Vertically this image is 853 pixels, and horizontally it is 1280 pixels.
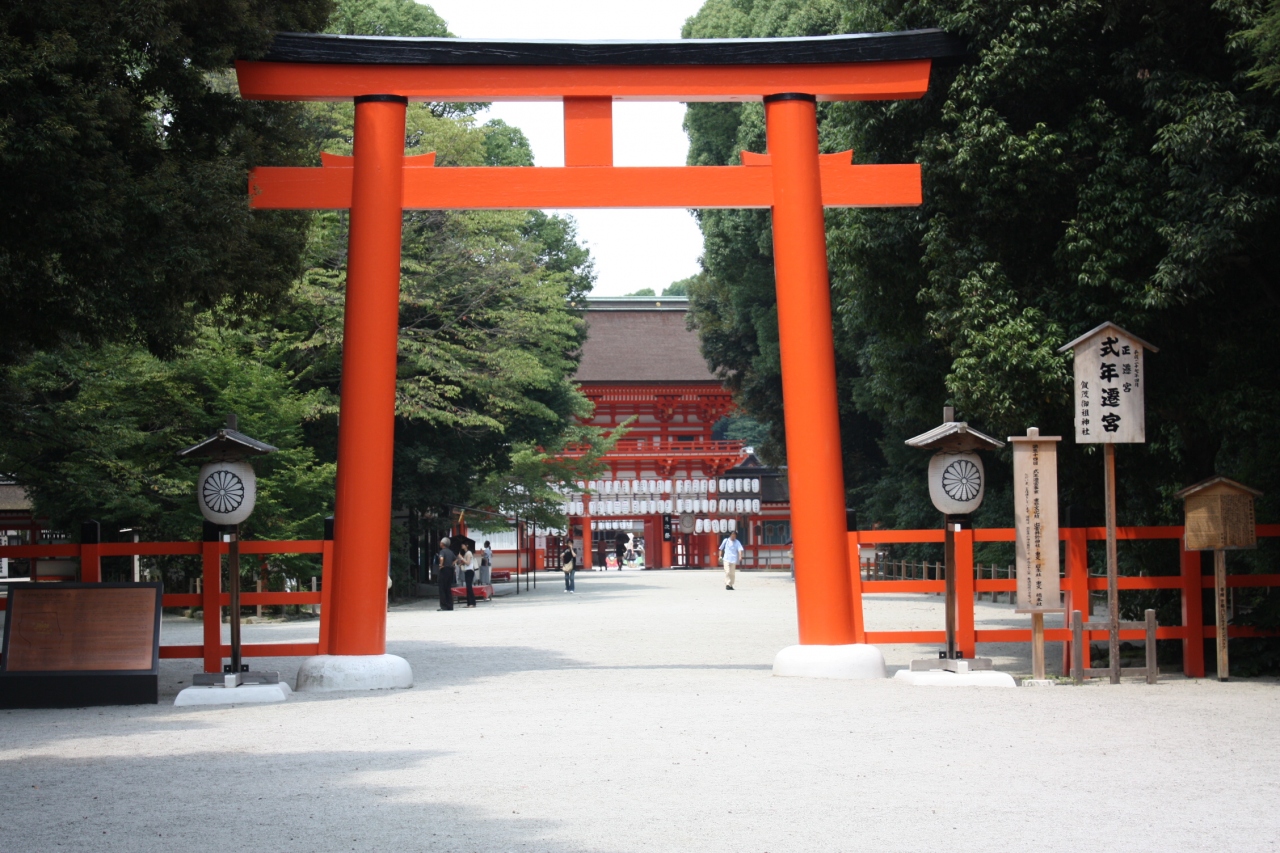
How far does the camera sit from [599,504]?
→ 4394cm

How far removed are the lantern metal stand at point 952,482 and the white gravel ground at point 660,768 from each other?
57 cm

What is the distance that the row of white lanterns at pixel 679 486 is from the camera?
4359 centimetres

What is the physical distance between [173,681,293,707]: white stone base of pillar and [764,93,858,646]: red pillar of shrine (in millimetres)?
4074

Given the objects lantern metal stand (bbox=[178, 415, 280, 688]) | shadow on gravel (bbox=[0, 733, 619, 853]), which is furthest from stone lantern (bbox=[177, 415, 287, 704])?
shadow on gravel (bbox=[0, 733, 619, 853])

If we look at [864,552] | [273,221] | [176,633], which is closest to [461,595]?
[176,633]

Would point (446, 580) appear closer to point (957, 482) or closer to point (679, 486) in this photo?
point (957, 482)

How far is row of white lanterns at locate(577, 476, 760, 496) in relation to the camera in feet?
143

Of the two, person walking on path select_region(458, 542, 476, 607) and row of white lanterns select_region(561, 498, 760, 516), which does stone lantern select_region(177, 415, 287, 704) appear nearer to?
person walking on path select_region(458, 542, 476, 607)

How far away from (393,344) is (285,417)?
33.8ft

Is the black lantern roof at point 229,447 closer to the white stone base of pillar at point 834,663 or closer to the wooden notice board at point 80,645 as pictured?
the wooden notice board at point 80,645

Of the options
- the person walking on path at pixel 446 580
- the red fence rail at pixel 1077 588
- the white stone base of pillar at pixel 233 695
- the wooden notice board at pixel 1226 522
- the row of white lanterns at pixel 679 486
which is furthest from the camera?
the row of white lanterns at pixel 679 486

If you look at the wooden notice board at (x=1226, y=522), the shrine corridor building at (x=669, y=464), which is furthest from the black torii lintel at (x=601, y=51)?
the shrine corridor building at (x=669, y=464)

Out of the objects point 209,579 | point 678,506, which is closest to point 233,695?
point 209,579

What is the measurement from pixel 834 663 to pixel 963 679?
38.6 inches
